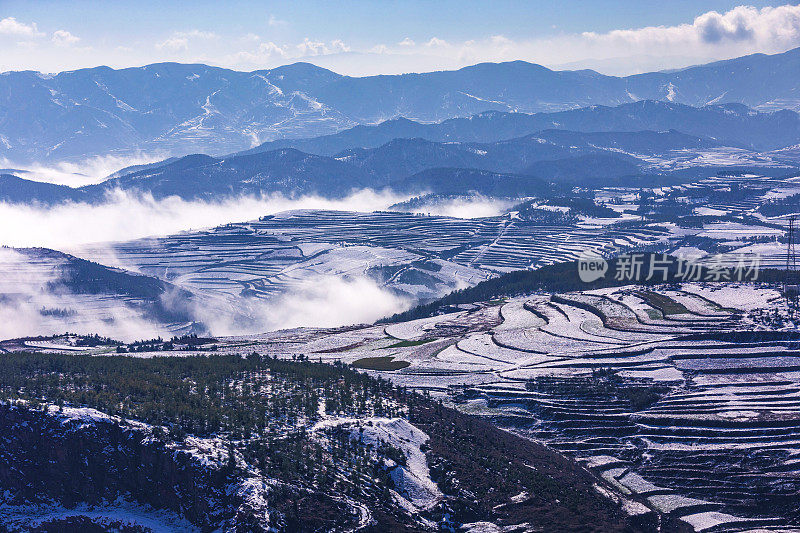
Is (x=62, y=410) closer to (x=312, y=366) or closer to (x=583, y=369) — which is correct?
(x=312, y=366)

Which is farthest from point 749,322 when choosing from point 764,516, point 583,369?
point 764,516

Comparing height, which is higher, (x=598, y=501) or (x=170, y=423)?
(x=170, y=423)

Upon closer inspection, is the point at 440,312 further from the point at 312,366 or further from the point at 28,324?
the point at 28,324

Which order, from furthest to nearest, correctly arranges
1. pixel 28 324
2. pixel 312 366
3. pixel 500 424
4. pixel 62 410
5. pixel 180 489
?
pixel 28 324 < pixel 312 366 < pixel 500 424 < pixel 62 410 < pixel 180 489

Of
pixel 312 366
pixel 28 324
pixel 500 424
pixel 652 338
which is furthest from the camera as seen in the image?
pixel 28 324

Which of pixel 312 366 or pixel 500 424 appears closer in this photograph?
pixel 500 424

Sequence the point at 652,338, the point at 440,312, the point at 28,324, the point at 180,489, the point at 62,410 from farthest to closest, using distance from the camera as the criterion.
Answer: the point at 28,324
the point at 440,312
the point at 652,338
the point at 62,410
the point at 180,489

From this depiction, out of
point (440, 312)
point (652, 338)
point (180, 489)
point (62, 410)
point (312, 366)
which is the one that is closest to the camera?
point (180, 489)

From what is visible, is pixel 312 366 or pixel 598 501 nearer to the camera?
pixel 598 501

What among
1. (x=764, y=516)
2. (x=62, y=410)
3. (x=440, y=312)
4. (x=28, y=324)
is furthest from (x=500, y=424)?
(x=28, y=324)
